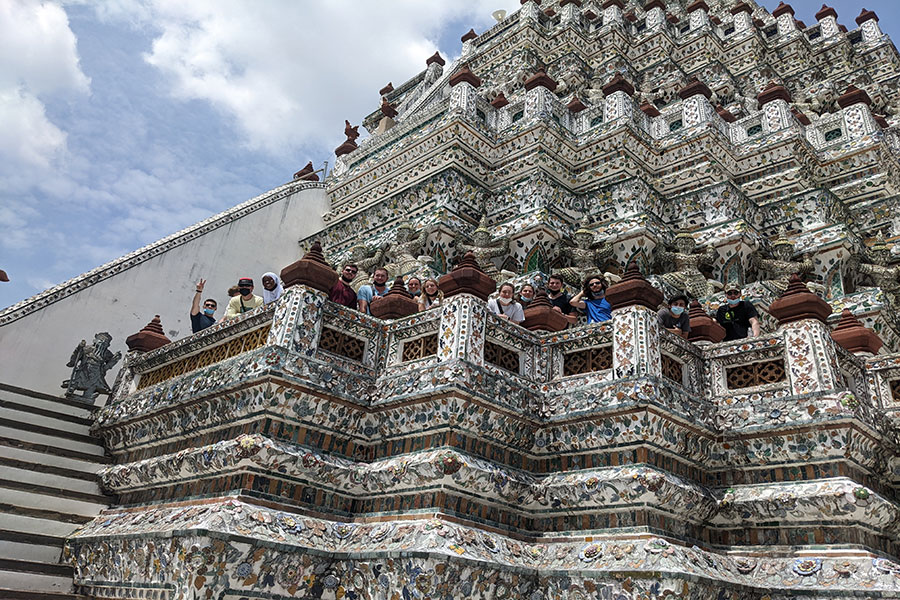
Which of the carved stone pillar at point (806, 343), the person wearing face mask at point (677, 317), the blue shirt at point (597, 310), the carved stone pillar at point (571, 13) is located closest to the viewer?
the carved stone pillar at point (806, 343)

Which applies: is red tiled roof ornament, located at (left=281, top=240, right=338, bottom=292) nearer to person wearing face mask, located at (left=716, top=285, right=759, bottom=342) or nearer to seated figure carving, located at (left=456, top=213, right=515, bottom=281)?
person wearing face mask, located at (left=716, top=285, right=759, bottom=342)

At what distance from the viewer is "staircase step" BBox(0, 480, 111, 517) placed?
6742 millimetres

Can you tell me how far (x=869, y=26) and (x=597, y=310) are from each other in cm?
2107

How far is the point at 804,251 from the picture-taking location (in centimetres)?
1159

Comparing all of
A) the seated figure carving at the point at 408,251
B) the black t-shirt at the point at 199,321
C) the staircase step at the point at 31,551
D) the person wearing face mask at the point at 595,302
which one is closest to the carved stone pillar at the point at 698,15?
the seated figure carving at the point at 408,251

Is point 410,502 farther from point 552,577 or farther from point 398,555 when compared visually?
point 552,577

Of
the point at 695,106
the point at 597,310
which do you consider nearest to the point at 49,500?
the point at 597,310

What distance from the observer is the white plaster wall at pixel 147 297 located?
29.8ft

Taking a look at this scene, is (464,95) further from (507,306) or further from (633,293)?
(633,293)

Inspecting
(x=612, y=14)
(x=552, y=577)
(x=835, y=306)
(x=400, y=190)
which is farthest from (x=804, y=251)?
(x=612, y=14)

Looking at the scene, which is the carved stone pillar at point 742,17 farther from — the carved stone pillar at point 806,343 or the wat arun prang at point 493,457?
the carved stone pillar at point 806,343

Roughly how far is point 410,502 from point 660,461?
6.99 feet

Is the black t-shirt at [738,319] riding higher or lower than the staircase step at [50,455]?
higher

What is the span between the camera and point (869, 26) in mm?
22188
